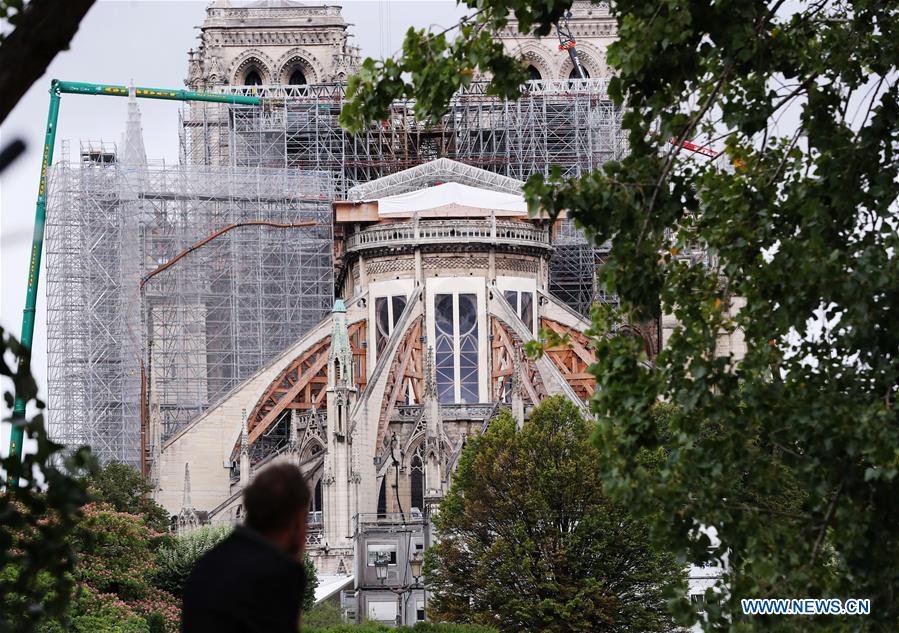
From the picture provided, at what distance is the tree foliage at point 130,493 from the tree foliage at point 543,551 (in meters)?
12.5

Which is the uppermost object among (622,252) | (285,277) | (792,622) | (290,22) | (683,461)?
(290,22)

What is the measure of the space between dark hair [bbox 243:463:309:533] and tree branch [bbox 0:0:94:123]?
2.41 meters

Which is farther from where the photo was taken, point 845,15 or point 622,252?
point 845,15

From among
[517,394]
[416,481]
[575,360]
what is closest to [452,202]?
[575,360]

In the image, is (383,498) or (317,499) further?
(317,499)

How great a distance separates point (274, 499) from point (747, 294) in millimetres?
9552

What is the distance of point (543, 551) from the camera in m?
40.1

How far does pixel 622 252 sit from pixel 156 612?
2381 cm

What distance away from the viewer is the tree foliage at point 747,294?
1426 centimetres

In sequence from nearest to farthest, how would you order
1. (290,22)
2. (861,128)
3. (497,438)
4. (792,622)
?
(792,622) < (861,128) < (497,438) < (290,22)

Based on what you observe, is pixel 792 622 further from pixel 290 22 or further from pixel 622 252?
pixel 290 22

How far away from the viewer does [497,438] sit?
144 feet

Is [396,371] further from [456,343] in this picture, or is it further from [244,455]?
[244,455]

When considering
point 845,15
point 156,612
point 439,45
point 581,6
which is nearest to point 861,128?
point 845,15
